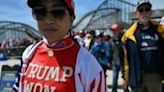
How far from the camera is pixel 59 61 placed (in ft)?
10.1

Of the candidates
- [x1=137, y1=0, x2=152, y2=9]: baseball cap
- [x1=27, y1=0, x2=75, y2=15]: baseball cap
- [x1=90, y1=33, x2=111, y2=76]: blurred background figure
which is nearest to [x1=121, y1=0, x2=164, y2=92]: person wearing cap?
[x1=137, y1=0, x2=152, y2=9]: baseball cap

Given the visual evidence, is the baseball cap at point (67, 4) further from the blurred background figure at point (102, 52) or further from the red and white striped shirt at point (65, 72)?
the blurred background figure at point (102, 52)

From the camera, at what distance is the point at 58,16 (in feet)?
10.1

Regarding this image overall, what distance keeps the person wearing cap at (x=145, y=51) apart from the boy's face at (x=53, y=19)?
3.58 m

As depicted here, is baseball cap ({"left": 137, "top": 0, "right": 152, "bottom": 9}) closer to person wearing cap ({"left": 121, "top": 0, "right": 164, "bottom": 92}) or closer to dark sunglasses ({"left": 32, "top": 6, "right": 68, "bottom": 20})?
person wearing cap ({"left": 121, "top": 0, "right": 164, "bottom": 92})

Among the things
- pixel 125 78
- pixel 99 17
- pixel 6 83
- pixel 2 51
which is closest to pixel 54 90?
pixel 125 78

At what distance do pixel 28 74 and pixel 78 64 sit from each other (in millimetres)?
313

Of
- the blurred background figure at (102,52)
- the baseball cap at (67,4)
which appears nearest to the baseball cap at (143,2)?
the baseball cap at (67,4)

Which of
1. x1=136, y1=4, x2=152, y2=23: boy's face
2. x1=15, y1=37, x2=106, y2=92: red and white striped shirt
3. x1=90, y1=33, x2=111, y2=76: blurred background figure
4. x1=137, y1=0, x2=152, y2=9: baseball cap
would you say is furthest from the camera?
x1=90, y1=33, x2=111, y2=76: blurred background figure

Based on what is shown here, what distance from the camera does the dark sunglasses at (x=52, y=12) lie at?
121 inches

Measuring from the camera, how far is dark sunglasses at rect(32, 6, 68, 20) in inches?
121

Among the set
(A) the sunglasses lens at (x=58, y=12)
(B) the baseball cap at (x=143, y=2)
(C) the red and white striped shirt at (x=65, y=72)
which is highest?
(A) the sunglasses lens at (x=58, y=12)

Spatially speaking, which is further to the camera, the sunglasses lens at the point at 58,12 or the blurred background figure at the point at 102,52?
the blurred background figure at the point at 102,52

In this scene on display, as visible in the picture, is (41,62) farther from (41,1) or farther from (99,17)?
(99,17)
